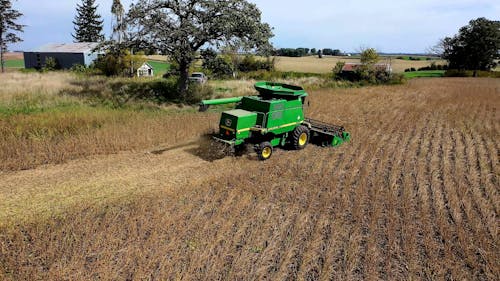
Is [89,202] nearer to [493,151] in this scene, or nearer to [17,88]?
[493,151]

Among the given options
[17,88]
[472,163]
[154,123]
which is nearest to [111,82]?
[17,88]

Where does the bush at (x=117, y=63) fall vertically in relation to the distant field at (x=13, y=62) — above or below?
below

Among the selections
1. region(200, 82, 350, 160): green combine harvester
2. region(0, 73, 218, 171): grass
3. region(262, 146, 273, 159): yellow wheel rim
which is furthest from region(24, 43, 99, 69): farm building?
region(262, 146, 273, 159): yellow wheel rim

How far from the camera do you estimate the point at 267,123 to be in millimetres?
10633

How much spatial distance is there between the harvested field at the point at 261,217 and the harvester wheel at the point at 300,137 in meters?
0.31

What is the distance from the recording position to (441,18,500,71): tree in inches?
2122

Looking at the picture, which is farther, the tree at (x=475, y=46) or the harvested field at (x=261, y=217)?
the tree at (x=475, y=46)

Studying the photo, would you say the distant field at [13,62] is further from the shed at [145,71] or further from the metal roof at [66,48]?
the shed at [145,71]

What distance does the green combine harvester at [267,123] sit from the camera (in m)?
10.4


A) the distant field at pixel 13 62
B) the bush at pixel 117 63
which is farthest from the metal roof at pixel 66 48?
the distant field at pixel 13 62

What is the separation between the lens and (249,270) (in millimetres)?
5758

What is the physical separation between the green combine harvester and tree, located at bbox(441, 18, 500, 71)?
55895mm

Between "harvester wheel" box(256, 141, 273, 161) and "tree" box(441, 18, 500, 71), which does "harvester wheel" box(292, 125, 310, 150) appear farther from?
"tree" box(441, 18, 500, 71)

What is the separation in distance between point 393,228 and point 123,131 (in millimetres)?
10513
